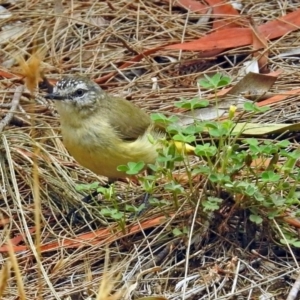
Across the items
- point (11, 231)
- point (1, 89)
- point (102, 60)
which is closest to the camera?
point (11, 231)

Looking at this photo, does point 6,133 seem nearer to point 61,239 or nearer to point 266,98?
point 61,239

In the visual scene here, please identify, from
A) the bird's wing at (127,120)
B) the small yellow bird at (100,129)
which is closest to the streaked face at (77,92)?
the small yellow bird at (100,129)

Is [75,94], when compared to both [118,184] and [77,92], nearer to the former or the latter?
[77,92]

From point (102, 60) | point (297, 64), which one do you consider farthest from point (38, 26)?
point (297, 64)

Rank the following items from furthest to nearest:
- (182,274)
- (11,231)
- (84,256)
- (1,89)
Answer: (1,89)
(11,231)
(84,256)
(182,274)

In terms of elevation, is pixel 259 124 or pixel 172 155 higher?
pixel 172 155

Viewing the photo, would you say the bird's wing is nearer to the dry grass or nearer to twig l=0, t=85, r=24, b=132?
the dry grass

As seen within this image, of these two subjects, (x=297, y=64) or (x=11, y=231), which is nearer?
(x=11, y=231)
